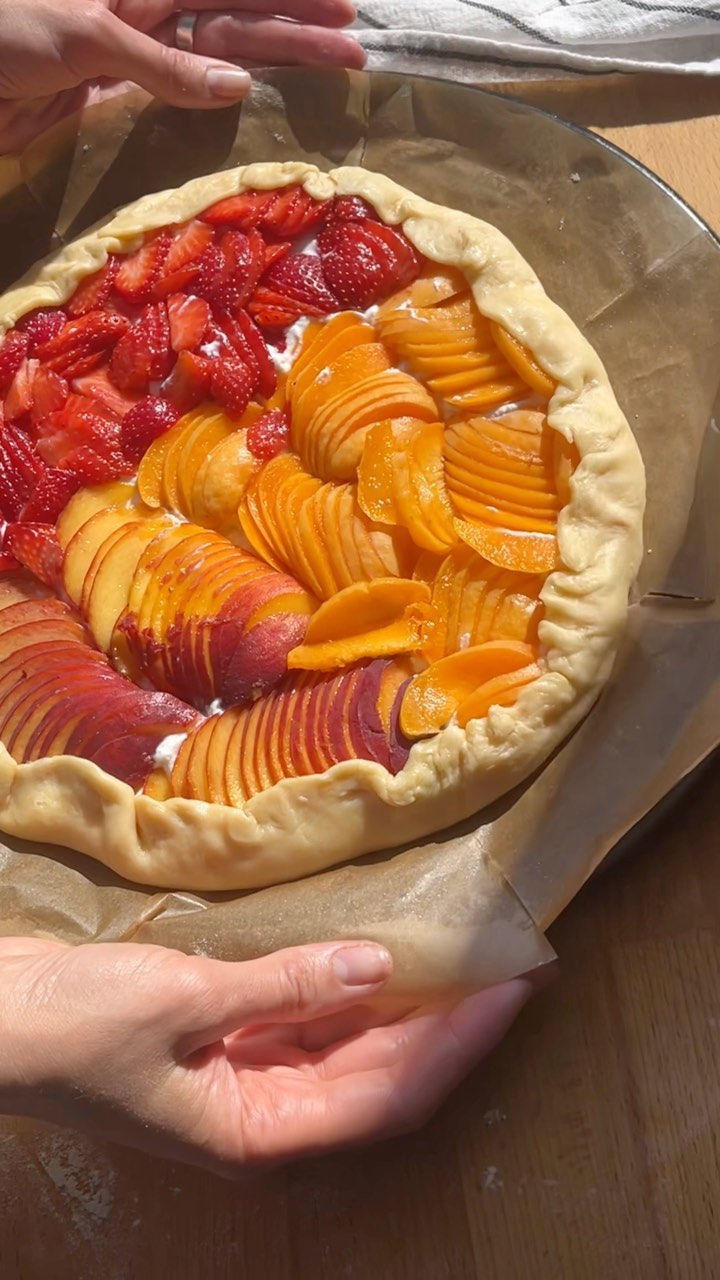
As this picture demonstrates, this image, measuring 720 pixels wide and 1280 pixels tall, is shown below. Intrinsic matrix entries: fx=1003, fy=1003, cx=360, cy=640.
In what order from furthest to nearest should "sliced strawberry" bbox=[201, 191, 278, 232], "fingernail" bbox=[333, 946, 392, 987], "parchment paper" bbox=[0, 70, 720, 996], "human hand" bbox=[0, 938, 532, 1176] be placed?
"sliced strawberry" bbox=[201, 191, 278, 232] < "parchment paper" bbox=[0, 70, 720, 996] < "fingernail" bbox=[333, 946, 392, 987] < "human hand" bbox=[0, 938, 532, 1176]

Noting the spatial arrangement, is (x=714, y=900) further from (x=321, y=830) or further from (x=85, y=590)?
(x=85, y=590)

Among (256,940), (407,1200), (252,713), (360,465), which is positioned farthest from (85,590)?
(407,1200)

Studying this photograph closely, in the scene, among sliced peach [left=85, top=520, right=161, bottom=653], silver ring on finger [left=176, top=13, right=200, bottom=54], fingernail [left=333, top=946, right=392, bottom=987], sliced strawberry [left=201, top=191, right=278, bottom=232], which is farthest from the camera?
silver ring on finger [left=176, top=13, right=200, bottom=54]

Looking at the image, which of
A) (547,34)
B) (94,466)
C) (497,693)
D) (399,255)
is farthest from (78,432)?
(547,34)

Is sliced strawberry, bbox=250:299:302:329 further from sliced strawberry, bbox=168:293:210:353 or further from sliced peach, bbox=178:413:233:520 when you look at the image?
sliced peach, bbox=178:413:233:520

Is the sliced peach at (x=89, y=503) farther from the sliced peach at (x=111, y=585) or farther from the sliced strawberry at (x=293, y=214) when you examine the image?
the sliced strawberry at (x=293, y=214)

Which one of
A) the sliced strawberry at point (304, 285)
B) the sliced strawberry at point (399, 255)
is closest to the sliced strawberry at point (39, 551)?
the sliced strawberry at point (304, 285)

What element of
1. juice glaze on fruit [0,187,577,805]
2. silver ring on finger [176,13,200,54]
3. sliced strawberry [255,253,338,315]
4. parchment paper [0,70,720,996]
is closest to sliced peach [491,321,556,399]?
juice glaze on fruit [0,187,577,805]
